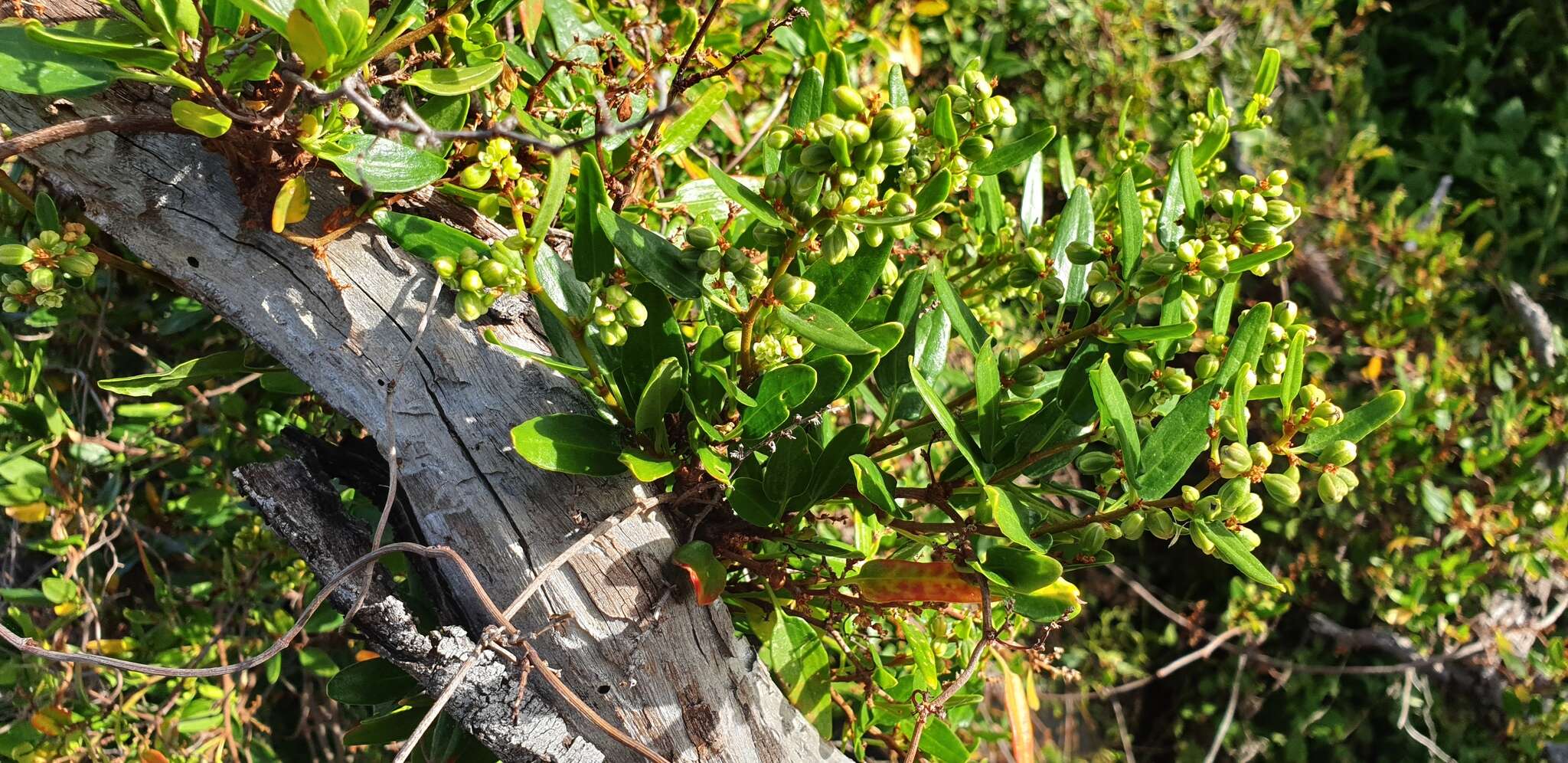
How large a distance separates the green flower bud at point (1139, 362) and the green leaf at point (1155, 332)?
0.05 feet

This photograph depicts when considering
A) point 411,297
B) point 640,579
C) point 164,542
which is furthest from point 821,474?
point 164,542

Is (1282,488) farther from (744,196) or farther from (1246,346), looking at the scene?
(744,196)

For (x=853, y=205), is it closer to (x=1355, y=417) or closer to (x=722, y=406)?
(x=722, y=406)

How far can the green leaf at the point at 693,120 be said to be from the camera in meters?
1.09

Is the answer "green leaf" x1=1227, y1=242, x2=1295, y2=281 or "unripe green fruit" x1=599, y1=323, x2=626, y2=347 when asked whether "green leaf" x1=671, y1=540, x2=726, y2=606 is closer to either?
"unripe green fruit" x1=599, y1=323, x2=626, y2=347

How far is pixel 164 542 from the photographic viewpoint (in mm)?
1889

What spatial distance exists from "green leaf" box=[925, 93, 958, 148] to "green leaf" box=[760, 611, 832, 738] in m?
0.58

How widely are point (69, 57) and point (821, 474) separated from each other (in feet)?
2.59

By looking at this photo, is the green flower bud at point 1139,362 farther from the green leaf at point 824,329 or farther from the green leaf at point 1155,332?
the green leaf at point 824,329

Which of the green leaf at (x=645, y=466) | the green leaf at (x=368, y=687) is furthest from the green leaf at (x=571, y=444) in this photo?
the green leaf at (x=368, y=687)

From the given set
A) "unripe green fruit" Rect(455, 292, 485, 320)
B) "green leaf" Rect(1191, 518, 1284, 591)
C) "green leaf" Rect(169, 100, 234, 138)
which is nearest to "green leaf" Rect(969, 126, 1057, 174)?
"green leaf" Rect(1191, 518, 1284, 591)

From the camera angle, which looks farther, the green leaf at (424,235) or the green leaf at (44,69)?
the green leaf at (424,235)

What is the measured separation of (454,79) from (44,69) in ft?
Answer: 1.10

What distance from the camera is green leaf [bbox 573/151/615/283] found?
3.02 ft
